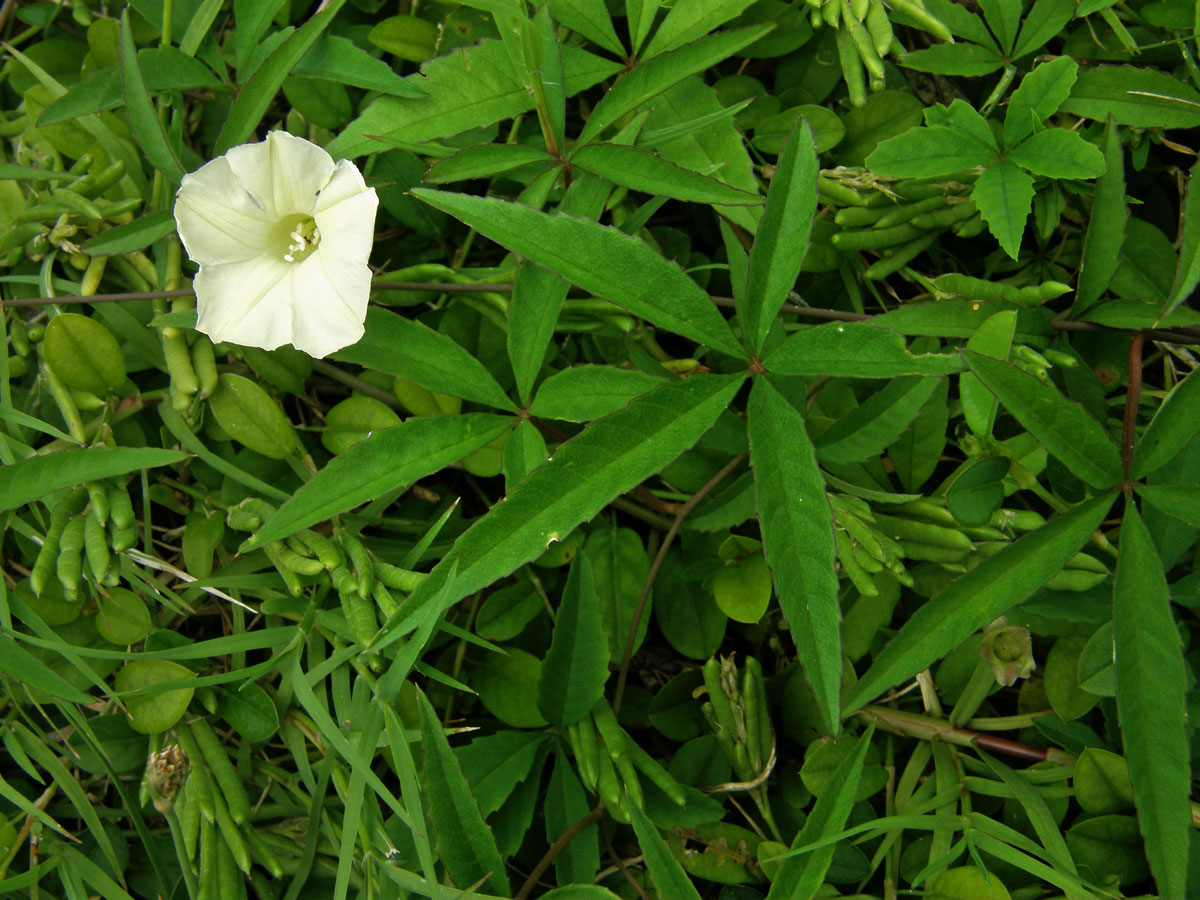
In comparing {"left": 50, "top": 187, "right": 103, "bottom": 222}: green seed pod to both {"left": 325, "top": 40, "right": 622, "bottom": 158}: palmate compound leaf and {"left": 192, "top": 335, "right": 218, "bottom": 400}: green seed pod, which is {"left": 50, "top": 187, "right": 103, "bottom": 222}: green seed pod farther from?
{"left": 325, "top": 40, "right": 622, "bottom": 158}: palmate compound leaf

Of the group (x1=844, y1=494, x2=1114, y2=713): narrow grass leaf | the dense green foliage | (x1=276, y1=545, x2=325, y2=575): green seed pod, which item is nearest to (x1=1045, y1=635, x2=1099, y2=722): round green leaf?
the dense green foliage

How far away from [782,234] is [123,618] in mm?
1659

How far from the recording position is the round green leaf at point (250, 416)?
196 cm

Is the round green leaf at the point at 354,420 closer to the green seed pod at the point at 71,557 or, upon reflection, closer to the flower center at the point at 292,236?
the flower center at the point at 292,236

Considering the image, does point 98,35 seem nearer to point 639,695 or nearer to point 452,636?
point 452,636

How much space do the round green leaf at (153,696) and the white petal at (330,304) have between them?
801 mm

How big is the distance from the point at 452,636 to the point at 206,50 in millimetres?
1498

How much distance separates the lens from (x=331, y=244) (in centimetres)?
185

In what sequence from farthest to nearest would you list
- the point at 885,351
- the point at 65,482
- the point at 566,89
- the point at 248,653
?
the point at 248,653 < the point at 566,89 < the point at 65,482 < the point at 885,351

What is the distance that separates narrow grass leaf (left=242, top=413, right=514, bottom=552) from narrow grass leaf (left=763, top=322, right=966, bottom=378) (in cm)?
57

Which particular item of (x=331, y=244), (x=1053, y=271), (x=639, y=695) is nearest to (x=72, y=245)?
(x=331, y=244)

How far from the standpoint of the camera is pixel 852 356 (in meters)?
1.53

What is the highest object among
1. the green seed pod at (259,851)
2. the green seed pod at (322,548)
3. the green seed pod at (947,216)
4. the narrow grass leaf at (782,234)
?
the narrow grass leaf at (782,234)

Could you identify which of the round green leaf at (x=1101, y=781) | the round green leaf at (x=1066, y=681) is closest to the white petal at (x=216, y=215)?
the round green leaf at (x=1066, y=681)
